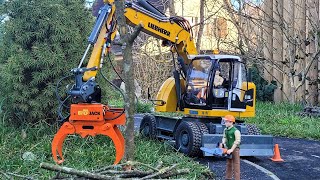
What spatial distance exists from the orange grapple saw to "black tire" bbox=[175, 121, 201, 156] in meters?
1.79

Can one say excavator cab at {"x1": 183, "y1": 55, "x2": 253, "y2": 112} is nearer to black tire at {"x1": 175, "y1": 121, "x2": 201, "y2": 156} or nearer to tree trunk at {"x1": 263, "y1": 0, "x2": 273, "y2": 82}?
black tire at {"x1": 175, "y1": 121, "x2": 201, "y2": 156}

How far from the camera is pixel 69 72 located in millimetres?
9688

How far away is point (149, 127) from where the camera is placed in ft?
38.3

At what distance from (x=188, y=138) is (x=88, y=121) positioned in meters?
2.38

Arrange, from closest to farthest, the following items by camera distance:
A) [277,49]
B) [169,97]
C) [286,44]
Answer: [169,97]
[286,44]
[277,49]

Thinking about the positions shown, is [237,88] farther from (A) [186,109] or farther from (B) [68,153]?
(B) [68,153]

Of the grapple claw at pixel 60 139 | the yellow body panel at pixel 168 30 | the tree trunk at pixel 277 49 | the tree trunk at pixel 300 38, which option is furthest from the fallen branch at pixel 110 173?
the tree trunk at pixel 277 49

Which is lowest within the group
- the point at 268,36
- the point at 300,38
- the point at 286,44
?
the point at 286,44

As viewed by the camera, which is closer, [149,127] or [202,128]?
[202,128]

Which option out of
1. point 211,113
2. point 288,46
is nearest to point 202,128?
point 211,113

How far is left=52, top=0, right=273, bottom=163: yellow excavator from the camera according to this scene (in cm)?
892

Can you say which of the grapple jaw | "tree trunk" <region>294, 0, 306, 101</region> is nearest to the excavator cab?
the grapple jaw

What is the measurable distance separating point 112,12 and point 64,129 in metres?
2.56

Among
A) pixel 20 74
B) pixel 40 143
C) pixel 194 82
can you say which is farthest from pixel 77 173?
pixel 194 82
